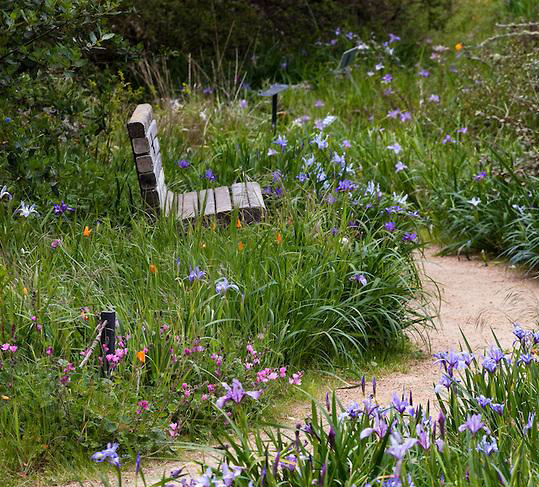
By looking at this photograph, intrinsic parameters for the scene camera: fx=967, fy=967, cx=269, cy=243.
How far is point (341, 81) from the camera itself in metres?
9.80

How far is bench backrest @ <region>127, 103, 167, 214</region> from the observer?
5242 mm

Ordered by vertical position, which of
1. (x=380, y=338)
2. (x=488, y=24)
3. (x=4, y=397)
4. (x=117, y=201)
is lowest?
(x=380, y=338)

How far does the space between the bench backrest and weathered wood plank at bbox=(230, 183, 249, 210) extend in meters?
0.41

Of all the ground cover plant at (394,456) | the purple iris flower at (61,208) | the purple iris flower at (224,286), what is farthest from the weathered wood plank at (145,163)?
the ground cover plant at (394,456)

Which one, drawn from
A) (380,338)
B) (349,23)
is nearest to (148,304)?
(380,338)

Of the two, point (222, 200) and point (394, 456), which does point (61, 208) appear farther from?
point (394, 456)

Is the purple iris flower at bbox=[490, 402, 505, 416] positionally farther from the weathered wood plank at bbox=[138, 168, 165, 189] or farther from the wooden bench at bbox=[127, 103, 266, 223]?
the weathered wood plank at bbox=[138, 168, 165, 189]

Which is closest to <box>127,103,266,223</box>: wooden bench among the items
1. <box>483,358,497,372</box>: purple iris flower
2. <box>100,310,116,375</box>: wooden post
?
<box>100,310,116,375</box>: wooden post

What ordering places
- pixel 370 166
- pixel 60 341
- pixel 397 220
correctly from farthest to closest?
1. pixel 370 166
2. pixel 397 220
3. pixel 60 341

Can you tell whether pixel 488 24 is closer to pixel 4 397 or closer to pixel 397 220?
pixel 397 220

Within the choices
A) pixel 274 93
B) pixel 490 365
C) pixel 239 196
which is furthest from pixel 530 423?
pixel 274 93

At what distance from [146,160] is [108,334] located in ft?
5.33

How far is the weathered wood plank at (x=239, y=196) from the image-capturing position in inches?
210

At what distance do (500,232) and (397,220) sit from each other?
0.84 metres
